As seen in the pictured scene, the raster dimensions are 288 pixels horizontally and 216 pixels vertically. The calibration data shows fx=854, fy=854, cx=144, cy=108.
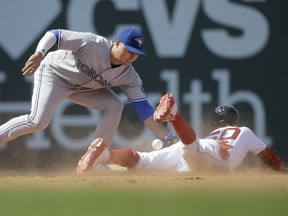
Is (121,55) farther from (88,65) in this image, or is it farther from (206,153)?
(206,153)

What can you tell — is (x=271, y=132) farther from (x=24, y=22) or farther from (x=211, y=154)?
(x=24, y=22)

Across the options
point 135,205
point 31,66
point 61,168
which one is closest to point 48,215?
point 135,205

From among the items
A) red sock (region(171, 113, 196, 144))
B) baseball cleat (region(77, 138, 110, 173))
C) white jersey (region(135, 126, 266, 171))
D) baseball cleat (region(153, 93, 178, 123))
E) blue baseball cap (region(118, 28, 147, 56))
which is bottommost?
white jersey (region(135, 126, 266, 171))

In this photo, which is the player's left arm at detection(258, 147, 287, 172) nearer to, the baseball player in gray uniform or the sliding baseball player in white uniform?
the sliding baseball player in white uniform

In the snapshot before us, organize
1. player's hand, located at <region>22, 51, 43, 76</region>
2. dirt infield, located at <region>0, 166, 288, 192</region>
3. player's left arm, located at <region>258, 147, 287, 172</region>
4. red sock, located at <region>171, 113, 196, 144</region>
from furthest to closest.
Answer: player's left arm, located at <region>258, 147, 287, 172</region>, red sock, located at <region>171, 113, 196, 144</region>, player's hand, located at <region>22, 51, 43, 76</region>, dirt infield, located at <region>0, 166, 288, 192</region>

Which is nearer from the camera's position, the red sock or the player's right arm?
the player's right arm

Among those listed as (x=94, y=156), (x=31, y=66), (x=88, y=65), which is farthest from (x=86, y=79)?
(x=31, y=66)

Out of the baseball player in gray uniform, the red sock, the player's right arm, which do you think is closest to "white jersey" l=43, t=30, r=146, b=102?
the baseball player in gray uniform
